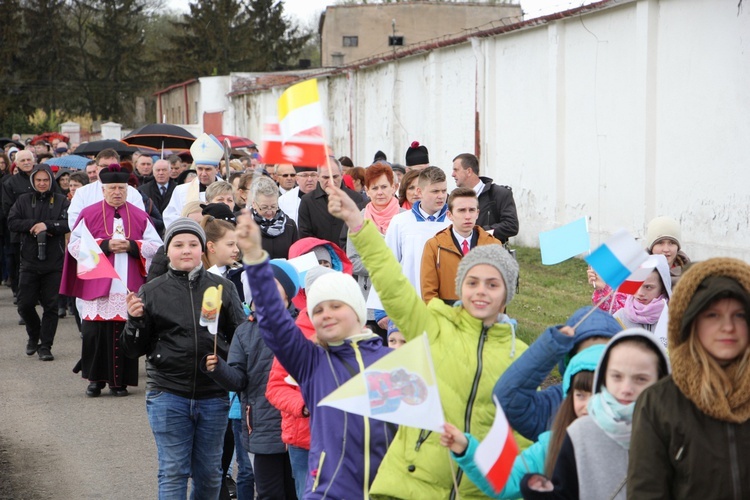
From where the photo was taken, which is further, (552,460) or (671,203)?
(671,203)

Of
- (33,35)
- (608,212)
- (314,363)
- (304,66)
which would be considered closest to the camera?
(314,363)

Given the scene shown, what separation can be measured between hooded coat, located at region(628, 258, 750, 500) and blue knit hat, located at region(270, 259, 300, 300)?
10.4ft

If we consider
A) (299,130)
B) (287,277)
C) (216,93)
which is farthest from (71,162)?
(216,93)

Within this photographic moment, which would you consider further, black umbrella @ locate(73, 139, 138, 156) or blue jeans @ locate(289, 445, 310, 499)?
black umbrella @ locate(73, 139, 138, 156)

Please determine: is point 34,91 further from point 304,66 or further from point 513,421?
point 513,421

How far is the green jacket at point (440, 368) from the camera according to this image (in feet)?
13.9

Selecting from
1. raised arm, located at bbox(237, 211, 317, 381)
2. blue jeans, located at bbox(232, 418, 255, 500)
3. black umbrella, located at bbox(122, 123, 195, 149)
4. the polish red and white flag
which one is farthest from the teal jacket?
black umbrella, located at bbox(122, 123, 195, 149)

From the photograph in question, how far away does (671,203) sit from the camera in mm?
16984

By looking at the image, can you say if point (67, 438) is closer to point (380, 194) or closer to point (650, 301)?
point (380, 194)

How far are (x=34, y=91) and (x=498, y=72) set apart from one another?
49404mm

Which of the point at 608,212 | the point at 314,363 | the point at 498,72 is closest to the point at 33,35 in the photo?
the point at 498,72

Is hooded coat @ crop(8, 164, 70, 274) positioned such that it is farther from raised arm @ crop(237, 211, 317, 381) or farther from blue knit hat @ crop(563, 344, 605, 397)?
blue knit hat @ crop(563, 344, 605, 397)

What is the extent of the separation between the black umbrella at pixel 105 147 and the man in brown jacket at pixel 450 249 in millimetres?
Result: 12157

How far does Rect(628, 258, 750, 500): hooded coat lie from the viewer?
3.03m
